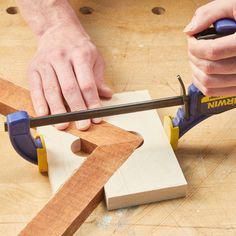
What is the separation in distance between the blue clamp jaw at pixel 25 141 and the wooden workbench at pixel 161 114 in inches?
1.0

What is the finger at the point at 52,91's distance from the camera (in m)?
0.99

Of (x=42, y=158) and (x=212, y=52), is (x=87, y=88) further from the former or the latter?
(x=212, y=52)

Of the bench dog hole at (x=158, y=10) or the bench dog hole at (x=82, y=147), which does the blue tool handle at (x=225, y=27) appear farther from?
the bench dog hole at (x=158, y=10)

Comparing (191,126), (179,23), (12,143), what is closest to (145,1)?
(179,23)

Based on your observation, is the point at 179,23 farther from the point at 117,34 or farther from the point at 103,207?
the point at 103,207

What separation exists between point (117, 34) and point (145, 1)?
15 cm

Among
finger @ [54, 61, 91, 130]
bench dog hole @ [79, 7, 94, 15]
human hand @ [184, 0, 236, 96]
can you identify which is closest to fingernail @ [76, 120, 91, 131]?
finger @ [54, 61, 91, 130]

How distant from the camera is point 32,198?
0.89 m

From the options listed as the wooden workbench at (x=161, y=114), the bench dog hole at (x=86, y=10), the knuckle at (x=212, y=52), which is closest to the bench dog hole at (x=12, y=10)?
the wooden workbench at (x=161, y=114)

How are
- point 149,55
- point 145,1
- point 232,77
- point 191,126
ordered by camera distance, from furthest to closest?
point 145,1 < point 149,55 < point 191,126 < point 232,77

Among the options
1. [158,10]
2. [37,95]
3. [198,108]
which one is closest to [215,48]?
[198,108]

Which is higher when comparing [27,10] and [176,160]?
[27,10]

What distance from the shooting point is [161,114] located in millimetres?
1036

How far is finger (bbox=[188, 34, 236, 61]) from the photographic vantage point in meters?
0.79
